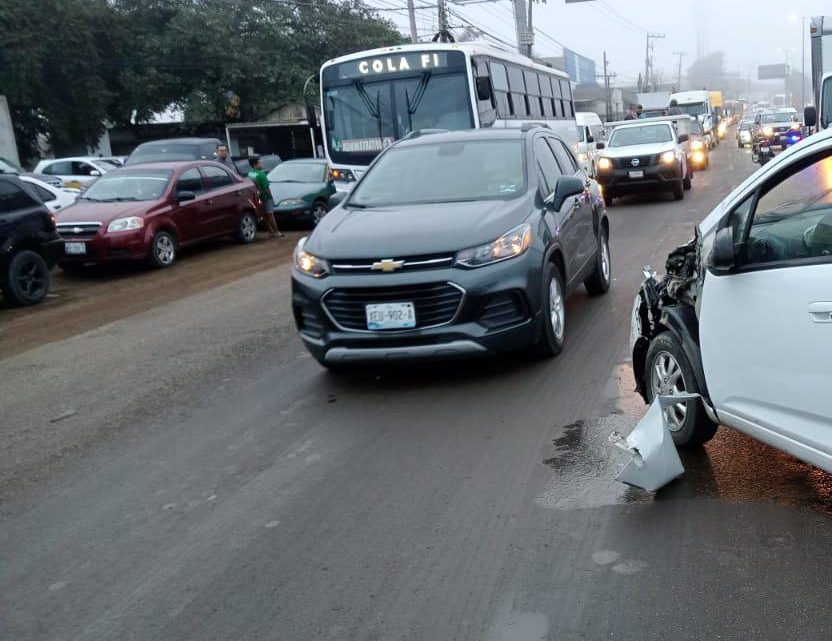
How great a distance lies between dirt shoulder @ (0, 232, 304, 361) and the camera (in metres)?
10.1

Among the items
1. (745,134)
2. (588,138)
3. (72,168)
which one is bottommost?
(745,134)

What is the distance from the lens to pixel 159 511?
4703 millimetres

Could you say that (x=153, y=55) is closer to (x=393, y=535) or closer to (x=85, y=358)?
(x=85, y=358)

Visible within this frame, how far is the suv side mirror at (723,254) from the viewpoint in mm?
4086

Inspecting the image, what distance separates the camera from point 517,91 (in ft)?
63.0

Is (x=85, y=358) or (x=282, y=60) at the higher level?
(x=282, y=60)

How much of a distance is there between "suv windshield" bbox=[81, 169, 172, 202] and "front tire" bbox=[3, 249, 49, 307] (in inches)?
111

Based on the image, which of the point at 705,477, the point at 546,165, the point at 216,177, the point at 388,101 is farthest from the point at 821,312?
the point at 216,177

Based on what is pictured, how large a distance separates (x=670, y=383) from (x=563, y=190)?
8.77 feet

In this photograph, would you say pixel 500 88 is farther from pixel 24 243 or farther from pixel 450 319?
pixel 450 319

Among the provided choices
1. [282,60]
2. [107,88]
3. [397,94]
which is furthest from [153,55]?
[397,94]

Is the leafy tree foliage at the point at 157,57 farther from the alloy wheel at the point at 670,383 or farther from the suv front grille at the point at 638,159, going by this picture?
the alloy wheel at the point at 670,383

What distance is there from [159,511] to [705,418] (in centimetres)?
288

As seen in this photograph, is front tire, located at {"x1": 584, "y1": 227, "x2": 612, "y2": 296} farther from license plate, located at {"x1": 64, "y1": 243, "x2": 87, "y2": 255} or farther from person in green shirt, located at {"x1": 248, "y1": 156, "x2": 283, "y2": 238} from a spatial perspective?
person in green shirt, located at {"x1": 248, "y1": 156, "x2": 283, "y2": 238}
